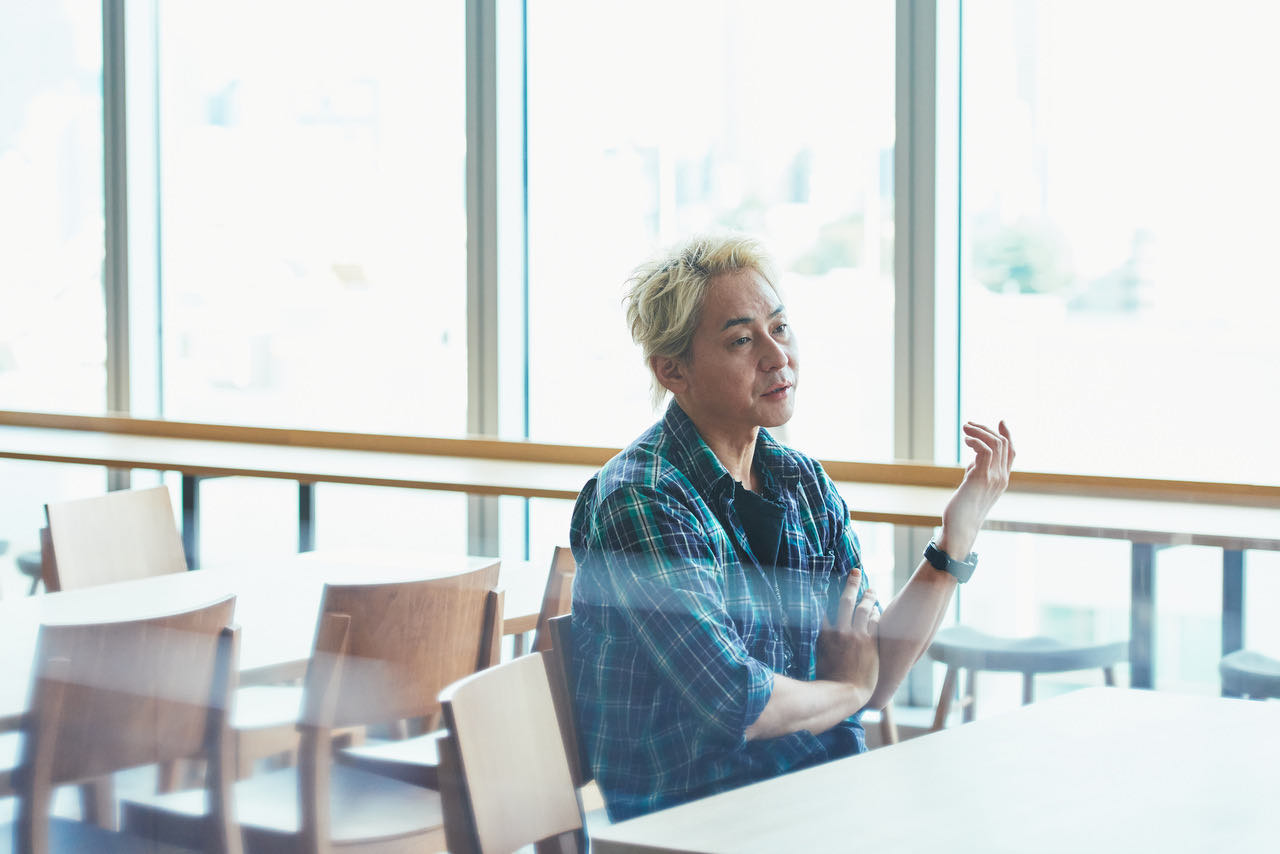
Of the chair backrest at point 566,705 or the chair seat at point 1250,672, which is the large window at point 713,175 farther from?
the chair backrest at point 566,705

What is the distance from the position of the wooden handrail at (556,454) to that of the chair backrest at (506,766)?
1629 mm

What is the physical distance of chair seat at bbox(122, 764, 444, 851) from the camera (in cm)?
167

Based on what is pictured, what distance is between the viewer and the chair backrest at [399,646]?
193cm

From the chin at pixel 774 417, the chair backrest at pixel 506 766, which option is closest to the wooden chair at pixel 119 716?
the chair backrest at pixel 506 766

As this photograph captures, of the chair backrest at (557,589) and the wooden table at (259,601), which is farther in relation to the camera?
the chair backrest at (557,589)

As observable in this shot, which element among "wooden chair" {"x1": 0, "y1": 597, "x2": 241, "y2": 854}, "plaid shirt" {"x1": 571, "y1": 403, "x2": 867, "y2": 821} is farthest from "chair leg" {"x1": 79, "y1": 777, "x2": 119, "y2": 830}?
"plaid shirt" {"x1": 571, "y1": 403, "x2": 867, "y2": 821}

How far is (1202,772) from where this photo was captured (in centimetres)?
126

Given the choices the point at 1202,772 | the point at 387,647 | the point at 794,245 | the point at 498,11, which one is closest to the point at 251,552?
the point at 387,647

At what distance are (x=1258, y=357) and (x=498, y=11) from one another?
2136mm

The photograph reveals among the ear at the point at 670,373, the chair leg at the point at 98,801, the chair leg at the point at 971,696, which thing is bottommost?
the chair leg at the point at 971,696

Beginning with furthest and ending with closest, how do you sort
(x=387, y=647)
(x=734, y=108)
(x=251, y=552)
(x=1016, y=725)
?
(x=734, y=108) < (x=251, y=552) < (x=387, y=647) < (x=1016, y=725)

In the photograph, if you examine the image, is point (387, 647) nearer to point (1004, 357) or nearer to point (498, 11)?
point (1004, 357)

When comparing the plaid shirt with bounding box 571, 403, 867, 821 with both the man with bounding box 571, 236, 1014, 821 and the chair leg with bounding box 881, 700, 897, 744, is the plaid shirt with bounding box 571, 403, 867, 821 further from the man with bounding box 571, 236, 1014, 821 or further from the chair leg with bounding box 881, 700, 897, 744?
the chair leg with bounding box 881, 700, 897, 744

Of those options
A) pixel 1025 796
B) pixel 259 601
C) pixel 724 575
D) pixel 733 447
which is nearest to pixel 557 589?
pixel 259 601
